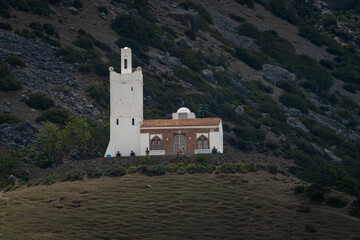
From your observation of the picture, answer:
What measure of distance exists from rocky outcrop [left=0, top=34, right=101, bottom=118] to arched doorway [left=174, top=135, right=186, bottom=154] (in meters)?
24.6

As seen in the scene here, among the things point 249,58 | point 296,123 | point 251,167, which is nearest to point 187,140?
point 251,167

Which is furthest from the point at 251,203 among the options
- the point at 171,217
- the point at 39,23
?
the point at 39,23

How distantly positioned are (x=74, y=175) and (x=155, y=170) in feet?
21.6

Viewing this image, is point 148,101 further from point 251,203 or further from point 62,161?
point 251,203

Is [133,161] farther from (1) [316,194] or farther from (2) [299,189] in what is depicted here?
(1) [316,194]

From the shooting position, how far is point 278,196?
5016 cm

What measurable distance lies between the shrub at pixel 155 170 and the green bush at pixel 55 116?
26896mm

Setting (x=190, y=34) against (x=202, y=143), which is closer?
(x=202, y=143)

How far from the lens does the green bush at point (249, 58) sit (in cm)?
12238

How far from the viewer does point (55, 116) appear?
7950 centimetres

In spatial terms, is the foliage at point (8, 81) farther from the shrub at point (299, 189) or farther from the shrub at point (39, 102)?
the shrub at point (299, 189)

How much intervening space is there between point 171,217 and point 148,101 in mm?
47450

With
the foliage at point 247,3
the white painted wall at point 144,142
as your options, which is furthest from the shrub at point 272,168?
the foliage at point 247,3

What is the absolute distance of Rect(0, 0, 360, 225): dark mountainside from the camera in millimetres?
72250
